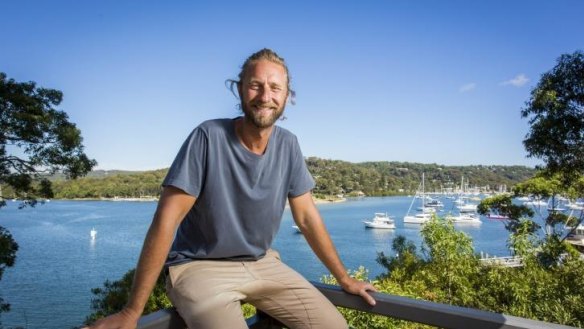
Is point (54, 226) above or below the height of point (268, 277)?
below

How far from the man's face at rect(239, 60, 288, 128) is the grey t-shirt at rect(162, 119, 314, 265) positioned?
3.3 inches

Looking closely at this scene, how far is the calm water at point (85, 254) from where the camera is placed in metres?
16.9

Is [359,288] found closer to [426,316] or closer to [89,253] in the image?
[426,316]

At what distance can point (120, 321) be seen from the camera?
1.05 metres

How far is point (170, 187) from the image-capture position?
1.21m

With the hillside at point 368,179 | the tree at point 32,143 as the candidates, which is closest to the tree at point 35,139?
the tree at point 32,143

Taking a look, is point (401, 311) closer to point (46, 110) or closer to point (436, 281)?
point (436, 281)

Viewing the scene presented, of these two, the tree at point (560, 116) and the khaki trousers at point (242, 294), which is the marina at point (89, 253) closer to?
the khaki trousers at point (242, 294)

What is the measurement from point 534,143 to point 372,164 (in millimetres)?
77516

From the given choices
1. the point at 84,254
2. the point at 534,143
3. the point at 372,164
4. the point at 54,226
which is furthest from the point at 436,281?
the point at 372,164

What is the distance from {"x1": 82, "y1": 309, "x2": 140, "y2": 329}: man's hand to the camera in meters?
1.03


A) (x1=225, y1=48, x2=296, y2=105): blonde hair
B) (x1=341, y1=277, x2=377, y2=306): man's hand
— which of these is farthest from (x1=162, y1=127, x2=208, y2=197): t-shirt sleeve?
(x1=341, y1=277, x2=377, y2=306): man's hand

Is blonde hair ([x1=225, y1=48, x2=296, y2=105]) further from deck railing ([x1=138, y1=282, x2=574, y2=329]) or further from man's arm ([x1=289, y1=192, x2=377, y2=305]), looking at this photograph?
deck railing ([x1=138, y1=282, x2=574, y2=329])

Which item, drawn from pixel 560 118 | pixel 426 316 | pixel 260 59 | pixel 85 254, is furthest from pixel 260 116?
pixel 85 254
